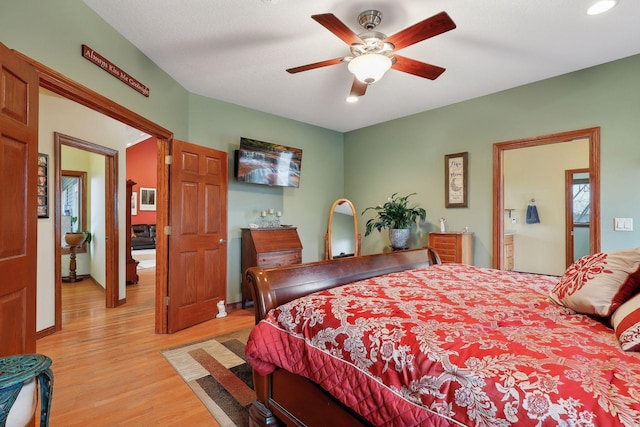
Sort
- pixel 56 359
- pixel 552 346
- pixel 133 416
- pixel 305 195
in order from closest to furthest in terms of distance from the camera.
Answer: pixel 552 346, pixel 133 416, pixel 56 359, pixel 305 195

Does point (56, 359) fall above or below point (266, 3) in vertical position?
below

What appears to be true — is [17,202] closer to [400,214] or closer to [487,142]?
[400,214]

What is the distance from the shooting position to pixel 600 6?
2139mm

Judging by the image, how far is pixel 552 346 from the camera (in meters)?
1.03

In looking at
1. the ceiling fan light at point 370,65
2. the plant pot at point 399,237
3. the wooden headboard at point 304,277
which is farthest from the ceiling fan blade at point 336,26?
the plant pot at point 399,237

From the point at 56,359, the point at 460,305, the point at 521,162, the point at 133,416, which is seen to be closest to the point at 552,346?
the point at 460,305

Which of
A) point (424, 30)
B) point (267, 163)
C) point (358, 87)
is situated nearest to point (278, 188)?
point (267, 163)

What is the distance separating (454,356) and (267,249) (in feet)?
10.4

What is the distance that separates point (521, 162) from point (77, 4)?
6.13 metres

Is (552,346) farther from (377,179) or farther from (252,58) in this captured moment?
(377,179)

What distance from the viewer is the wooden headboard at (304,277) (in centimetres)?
167

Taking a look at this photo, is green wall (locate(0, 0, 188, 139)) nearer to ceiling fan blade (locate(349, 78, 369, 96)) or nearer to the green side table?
the green side table

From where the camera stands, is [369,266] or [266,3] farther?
[369,266]

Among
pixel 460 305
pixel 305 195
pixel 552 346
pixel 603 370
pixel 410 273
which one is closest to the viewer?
pixel 603 370
